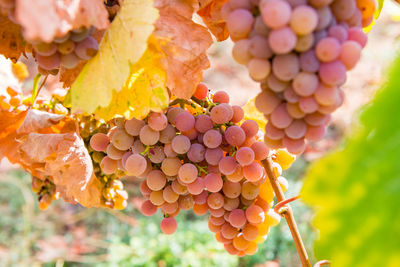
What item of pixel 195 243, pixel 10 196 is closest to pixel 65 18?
pixel 195 243

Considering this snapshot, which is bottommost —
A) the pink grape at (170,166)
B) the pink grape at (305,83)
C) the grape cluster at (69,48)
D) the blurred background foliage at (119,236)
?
the blurred background foliage at (119,236)

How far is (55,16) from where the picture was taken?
29 centimetres

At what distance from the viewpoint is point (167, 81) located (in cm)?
42

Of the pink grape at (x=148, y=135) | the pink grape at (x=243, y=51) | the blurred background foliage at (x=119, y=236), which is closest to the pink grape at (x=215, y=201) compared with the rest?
the pink grape at (x=148, y=135)

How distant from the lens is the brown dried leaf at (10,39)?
1.28ft

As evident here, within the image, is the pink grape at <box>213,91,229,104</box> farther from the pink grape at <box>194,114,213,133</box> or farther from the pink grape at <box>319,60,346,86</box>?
the pink grape at <box>319,60,346,86</box>

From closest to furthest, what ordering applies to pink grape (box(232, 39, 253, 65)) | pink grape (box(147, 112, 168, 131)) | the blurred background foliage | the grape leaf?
the grape leaf, pink grape (box(232, 39, 253, 65)), pink grape (box(147, 112, 168, 131)), the blurred background foliage

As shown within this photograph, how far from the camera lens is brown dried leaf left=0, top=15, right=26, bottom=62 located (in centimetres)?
39

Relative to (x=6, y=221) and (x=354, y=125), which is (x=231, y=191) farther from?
(x=6, y=221)

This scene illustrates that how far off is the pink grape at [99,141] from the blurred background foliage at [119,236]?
1.14 m

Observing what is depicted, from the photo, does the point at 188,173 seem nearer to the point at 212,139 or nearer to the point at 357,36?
the point at 212,139

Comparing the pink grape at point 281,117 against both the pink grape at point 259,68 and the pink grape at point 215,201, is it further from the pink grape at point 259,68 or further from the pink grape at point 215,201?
the pink grape at point 215,201

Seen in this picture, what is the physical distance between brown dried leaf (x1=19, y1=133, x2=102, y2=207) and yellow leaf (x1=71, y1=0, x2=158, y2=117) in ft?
0.47

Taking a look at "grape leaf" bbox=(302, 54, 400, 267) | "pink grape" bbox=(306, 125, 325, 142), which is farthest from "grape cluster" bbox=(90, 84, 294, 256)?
"grape leaf" bbox=(302, 54, 400, 267)
